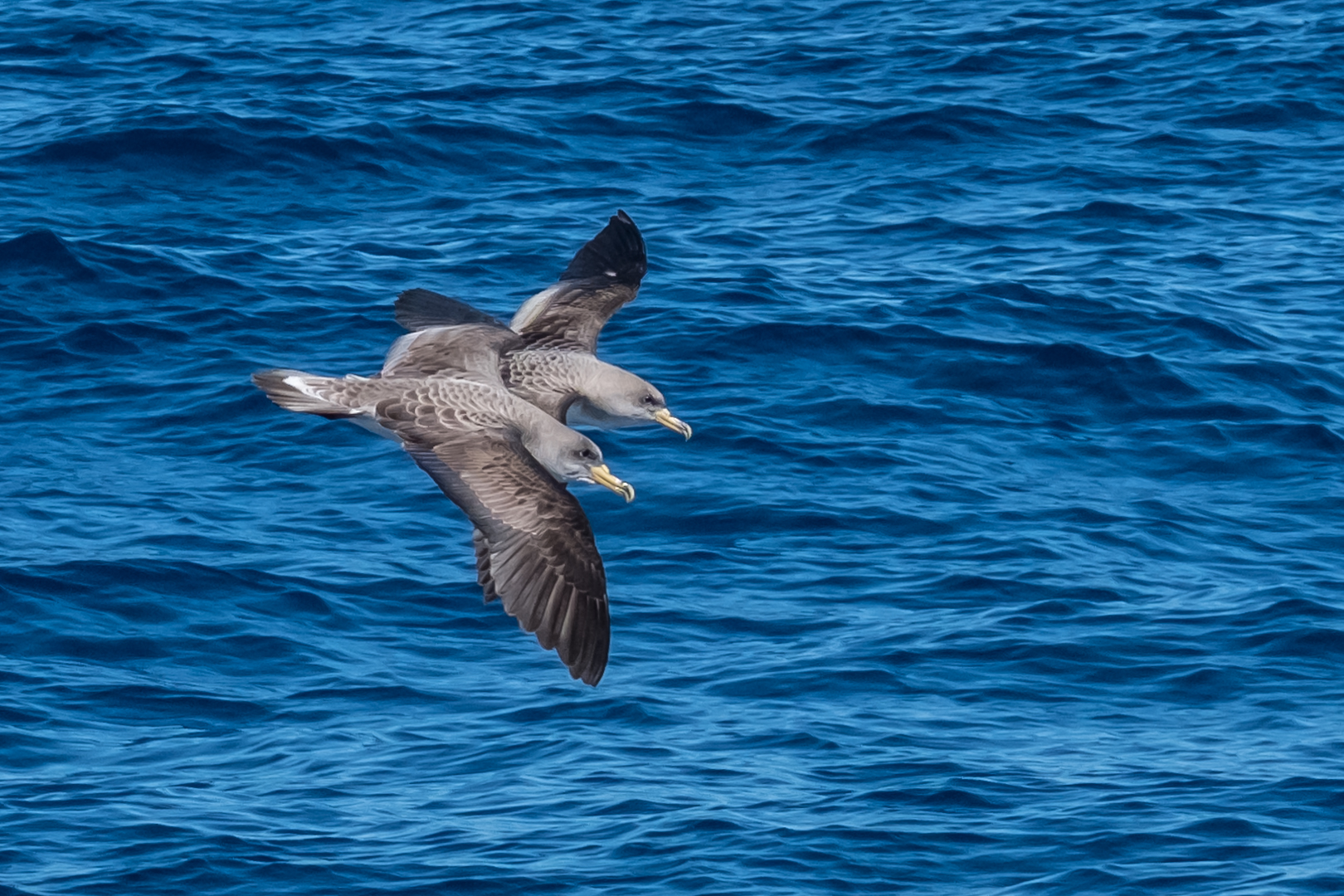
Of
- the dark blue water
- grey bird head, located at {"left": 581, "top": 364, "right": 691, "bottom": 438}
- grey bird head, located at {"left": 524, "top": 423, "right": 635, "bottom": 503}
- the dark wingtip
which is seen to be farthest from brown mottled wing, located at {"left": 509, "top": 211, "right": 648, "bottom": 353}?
grey bird head, located at {"left": 524, "top": 423, "right": 635, "bottom": 503}

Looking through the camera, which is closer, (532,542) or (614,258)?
(532,542)

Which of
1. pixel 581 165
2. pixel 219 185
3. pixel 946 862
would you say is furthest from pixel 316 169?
pixel 946 862

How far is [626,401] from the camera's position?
417 inches

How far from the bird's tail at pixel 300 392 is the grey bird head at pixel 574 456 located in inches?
33.6

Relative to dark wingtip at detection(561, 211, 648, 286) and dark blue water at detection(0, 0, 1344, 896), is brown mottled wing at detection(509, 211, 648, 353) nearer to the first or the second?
dark wingtip at detection(561, 211, 648, 286)

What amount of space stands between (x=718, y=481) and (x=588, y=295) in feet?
6.62

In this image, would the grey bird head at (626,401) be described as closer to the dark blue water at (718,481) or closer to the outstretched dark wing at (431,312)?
the outstretched dark wing at (431,312)

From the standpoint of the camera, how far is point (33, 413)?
1415cm

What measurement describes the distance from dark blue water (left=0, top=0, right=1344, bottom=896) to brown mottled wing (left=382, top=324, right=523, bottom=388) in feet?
6.57

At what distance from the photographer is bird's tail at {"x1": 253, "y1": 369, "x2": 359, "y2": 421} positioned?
30.1 feet

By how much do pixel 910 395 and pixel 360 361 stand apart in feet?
12.2

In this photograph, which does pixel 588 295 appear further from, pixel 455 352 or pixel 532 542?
pixel 532 542

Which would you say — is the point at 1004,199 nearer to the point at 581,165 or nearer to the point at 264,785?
the point at 581,165

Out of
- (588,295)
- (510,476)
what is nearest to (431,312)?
(588,295)
